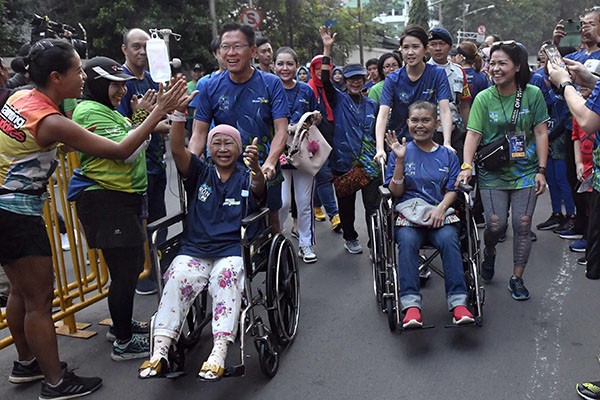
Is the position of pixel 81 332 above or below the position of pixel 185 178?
below

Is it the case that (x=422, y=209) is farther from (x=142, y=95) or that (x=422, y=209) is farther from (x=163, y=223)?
(x=142, y=95)

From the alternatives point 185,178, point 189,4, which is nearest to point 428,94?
point 185,178

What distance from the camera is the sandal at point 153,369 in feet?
9.72

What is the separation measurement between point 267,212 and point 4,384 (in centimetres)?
183

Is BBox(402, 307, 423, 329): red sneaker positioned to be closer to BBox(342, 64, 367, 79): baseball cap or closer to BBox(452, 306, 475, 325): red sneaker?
BBox(452, 306, 475, 325): red sneaker

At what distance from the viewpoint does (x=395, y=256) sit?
13.1 ft

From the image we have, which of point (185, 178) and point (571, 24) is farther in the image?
point (571, 24)

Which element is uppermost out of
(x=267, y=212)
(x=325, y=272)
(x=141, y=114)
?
(x=141, y=114)

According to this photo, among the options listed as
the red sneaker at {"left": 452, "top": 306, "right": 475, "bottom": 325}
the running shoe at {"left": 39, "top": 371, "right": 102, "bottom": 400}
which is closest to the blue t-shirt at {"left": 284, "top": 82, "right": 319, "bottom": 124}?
the red sneaker at {"left": 452, "top": 306, "right": 475, "bottom": 325}

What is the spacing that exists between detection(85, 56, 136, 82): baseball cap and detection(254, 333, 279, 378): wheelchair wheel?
1732 mm

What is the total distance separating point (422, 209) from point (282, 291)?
1.12 metres

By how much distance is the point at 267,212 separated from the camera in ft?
12.0

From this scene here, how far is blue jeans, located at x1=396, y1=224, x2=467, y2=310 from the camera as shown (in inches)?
152

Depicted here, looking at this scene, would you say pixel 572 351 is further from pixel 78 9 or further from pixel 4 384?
pixel 78 9
